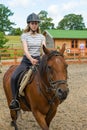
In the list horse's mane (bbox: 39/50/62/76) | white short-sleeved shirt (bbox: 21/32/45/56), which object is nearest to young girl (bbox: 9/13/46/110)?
white short-sleeved shirt (bbox: 21/32/45/56)

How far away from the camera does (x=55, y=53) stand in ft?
15.6

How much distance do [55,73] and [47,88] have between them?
465mm

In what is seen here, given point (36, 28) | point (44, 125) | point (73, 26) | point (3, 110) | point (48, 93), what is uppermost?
point (36, 28)

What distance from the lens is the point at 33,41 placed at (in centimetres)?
550

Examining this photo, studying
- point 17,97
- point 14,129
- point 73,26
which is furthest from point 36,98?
point 73,26

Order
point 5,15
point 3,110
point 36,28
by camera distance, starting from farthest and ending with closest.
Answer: point 5,15 < point 3,110 < point 36,28

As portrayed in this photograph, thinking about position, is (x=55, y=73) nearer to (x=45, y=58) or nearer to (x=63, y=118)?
(x=45, y=58)

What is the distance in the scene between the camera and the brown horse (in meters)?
4.45

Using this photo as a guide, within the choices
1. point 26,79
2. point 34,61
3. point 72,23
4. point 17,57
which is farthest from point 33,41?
point 72,23

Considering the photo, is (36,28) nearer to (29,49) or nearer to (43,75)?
(29,49)

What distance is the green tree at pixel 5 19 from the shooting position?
87.2m

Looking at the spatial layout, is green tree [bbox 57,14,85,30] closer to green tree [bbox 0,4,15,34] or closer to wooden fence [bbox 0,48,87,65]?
green tree [bbox 0,4,15,34]

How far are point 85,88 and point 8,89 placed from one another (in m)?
6.41

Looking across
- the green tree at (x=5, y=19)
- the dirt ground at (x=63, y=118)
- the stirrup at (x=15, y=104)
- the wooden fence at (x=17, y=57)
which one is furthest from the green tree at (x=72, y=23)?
the stirrup at (x=15, y=104)
